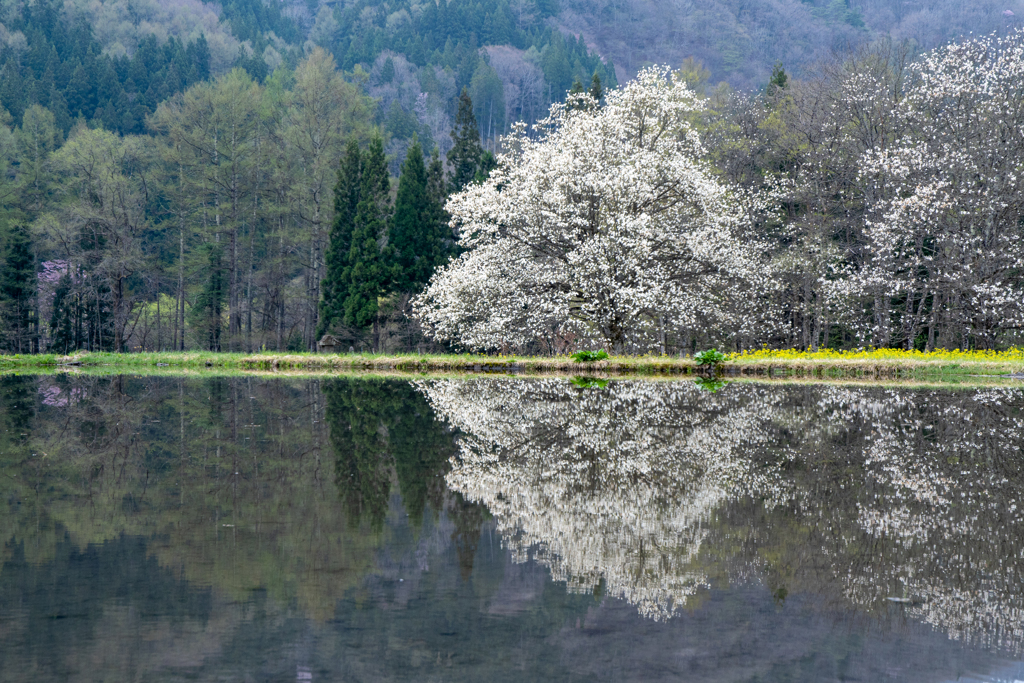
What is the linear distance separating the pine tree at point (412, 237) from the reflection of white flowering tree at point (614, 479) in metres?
27.2

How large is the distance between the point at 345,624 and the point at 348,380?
19.5m

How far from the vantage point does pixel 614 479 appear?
7066 millimetres

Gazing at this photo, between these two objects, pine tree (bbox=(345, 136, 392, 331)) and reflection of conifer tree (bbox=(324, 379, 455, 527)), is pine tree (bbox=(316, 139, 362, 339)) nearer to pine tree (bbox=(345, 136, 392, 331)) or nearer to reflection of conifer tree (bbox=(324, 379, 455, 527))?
pine tree (bbox=(345, 136, 392, 331))

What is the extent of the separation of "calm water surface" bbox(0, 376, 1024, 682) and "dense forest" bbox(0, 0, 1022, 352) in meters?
21.1

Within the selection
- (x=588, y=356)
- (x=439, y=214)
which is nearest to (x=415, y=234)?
(x=439, y=214)

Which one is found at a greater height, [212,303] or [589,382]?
[212,303]

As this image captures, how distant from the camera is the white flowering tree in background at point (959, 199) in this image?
92.5 feet

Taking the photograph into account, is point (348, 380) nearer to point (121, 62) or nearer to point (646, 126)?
point (646, 126)

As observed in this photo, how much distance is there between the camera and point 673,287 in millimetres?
27078

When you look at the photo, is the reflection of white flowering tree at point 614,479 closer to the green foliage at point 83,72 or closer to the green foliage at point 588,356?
the green foliage at point 588,356

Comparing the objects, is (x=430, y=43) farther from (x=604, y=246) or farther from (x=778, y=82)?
(x=604, y=246)

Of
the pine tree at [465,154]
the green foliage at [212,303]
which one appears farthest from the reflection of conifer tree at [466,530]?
the green foliage at [212,303]

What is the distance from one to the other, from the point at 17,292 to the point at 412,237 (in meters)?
23.3

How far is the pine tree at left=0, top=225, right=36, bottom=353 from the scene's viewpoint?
47.1 m
